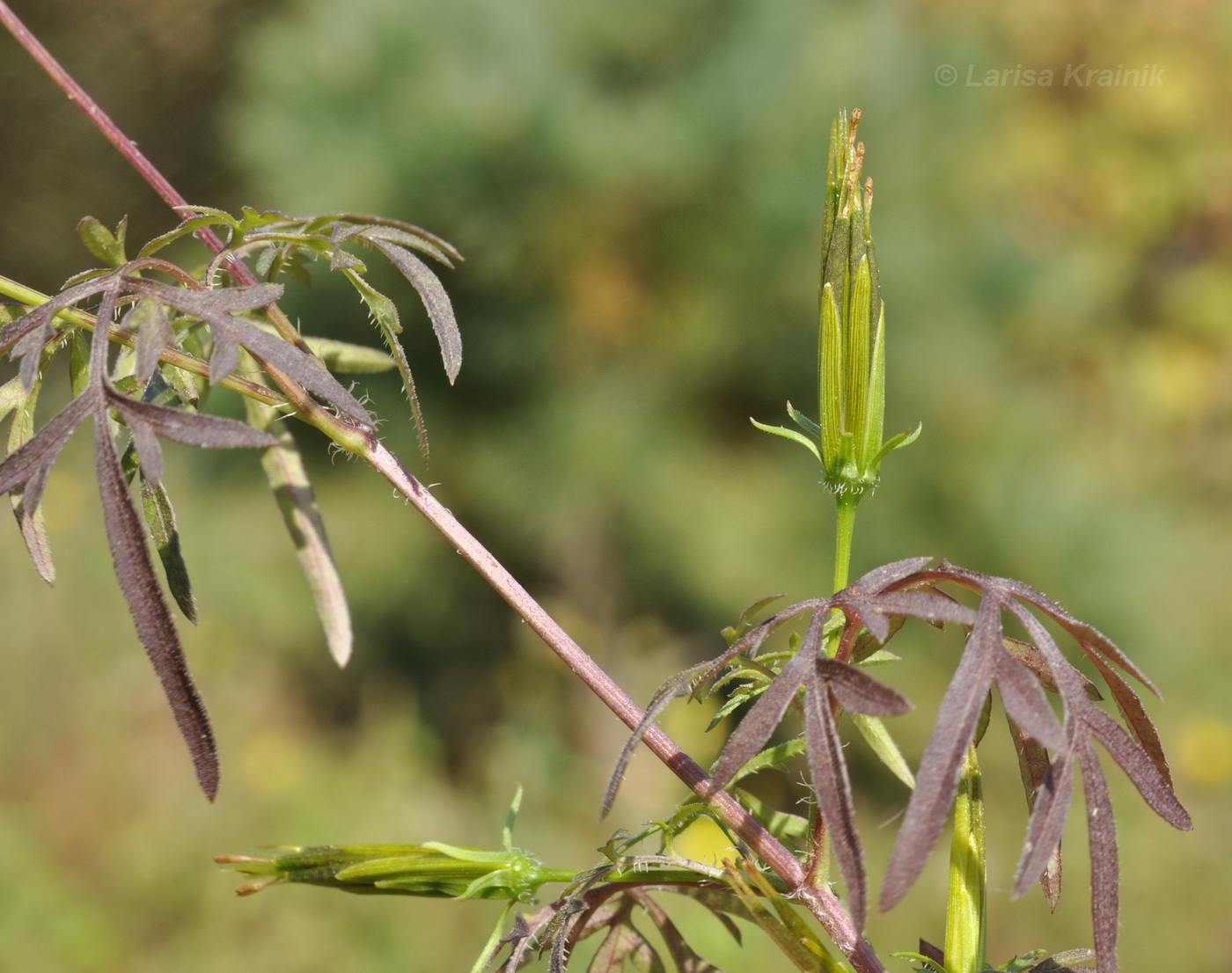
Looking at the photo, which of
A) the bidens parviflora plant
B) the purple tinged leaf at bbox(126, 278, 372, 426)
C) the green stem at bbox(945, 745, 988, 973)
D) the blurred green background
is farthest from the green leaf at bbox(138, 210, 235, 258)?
the blurred green background

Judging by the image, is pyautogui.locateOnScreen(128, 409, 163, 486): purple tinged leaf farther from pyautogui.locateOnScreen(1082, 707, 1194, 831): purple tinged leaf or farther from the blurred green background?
the blurred green background

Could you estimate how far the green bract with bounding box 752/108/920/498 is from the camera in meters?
0.33

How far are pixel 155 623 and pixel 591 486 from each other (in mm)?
1727

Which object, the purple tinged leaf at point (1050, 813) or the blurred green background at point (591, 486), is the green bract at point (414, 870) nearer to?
the purple tinged leaf at point (1050, 813)

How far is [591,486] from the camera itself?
1.99 meters

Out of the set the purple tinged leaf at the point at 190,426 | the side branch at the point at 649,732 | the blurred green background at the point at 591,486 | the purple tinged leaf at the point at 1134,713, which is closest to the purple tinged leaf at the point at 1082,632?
the purple tinged leaf at the point at 1134,713

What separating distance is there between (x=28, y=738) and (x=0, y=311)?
2014mm

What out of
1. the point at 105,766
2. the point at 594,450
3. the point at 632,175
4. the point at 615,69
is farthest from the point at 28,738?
the point at 615,69

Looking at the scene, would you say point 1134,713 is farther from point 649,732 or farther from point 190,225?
point 190,225

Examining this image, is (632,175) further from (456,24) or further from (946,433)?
(946,433)

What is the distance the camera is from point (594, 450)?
6.43 feet

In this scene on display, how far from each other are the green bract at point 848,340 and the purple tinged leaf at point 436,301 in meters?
0.10

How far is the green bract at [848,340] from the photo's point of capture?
1.07 feet

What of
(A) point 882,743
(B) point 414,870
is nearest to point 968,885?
(A) point 882,743
